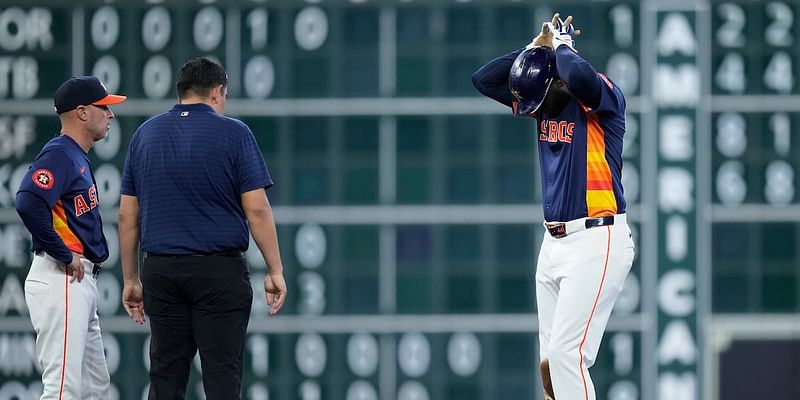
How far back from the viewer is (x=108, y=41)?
23.0ft

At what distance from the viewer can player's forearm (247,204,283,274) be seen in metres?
4.48

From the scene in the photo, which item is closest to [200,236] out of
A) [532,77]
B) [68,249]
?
[68,249]

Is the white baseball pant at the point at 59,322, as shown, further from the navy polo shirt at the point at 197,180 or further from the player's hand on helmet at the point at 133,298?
the navy polo shirt at the point at 197,180

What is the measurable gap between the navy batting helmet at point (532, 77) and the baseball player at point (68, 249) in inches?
62.5

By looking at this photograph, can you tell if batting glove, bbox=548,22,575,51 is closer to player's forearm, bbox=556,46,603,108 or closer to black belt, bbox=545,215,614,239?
player's forearm, bbox=556,46,603,108

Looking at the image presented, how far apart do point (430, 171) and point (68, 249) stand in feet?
8.62

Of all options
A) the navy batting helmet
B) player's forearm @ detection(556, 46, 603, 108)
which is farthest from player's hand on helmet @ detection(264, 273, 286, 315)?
player's forearm @ detection(556, 46, 603, 108)

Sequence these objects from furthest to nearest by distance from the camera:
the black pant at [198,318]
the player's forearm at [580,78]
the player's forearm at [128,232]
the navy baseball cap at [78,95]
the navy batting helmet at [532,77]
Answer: the navy baseball cap at [78,95], the player's forearm at [128,232], the navy batting helmet at [532,77], the black pant at [198,318], the player's forearm at [580,78]

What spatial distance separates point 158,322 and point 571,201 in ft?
4.82

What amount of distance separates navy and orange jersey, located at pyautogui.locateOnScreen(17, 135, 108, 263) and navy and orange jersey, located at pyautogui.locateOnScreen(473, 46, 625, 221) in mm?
1697

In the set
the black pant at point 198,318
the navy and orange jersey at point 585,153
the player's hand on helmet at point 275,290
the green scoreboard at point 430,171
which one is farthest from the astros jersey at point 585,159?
the green scoreboard at point 430,171

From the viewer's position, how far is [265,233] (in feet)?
14.7

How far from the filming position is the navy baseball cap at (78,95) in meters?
4.90

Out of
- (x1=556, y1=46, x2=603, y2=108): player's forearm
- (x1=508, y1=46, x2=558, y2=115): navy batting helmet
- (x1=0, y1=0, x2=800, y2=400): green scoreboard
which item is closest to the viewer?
(x1=556, y1=46, x2=603, y2=108): player's forearm
